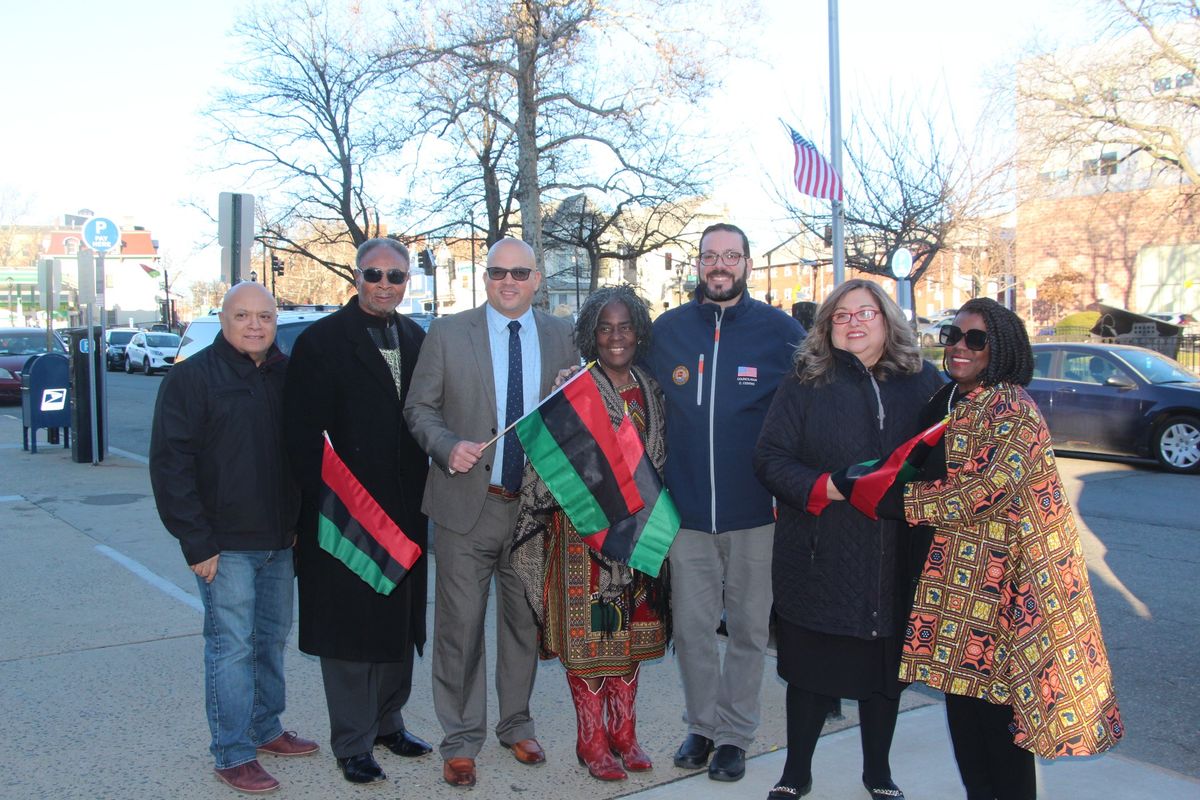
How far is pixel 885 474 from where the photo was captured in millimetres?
3295

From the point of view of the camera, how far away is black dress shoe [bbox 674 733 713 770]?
4047mm

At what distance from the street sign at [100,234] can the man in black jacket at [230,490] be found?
11.7 metres

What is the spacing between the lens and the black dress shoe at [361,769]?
12.7 ft

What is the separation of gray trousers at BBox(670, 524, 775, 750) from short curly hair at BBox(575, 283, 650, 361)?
2.61ft

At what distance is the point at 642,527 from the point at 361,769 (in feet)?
4.63

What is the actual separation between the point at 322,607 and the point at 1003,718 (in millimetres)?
2454

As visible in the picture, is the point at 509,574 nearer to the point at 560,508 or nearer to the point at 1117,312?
the point at 560,508

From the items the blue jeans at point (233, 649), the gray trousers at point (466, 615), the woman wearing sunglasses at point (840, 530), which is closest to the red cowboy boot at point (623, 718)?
the gray trousers at point (466, 615)

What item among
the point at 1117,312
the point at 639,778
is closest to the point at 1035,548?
the point at 639,778

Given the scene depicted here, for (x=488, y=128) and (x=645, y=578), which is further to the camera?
(x=488, y=128)

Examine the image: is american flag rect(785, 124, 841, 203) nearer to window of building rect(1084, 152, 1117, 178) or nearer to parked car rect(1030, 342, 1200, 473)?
parked car rect(1030, 342, 1200, 473)

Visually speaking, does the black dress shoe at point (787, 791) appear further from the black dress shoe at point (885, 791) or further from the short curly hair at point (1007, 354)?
the short curly hair at point (1007, 354)

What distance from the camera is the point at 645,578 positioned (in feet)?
13.4

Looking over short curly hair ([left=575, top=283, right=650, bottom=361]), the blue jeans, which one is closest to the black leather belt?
short curly hair ([left=575, top=283, right=650, bottom=361])
